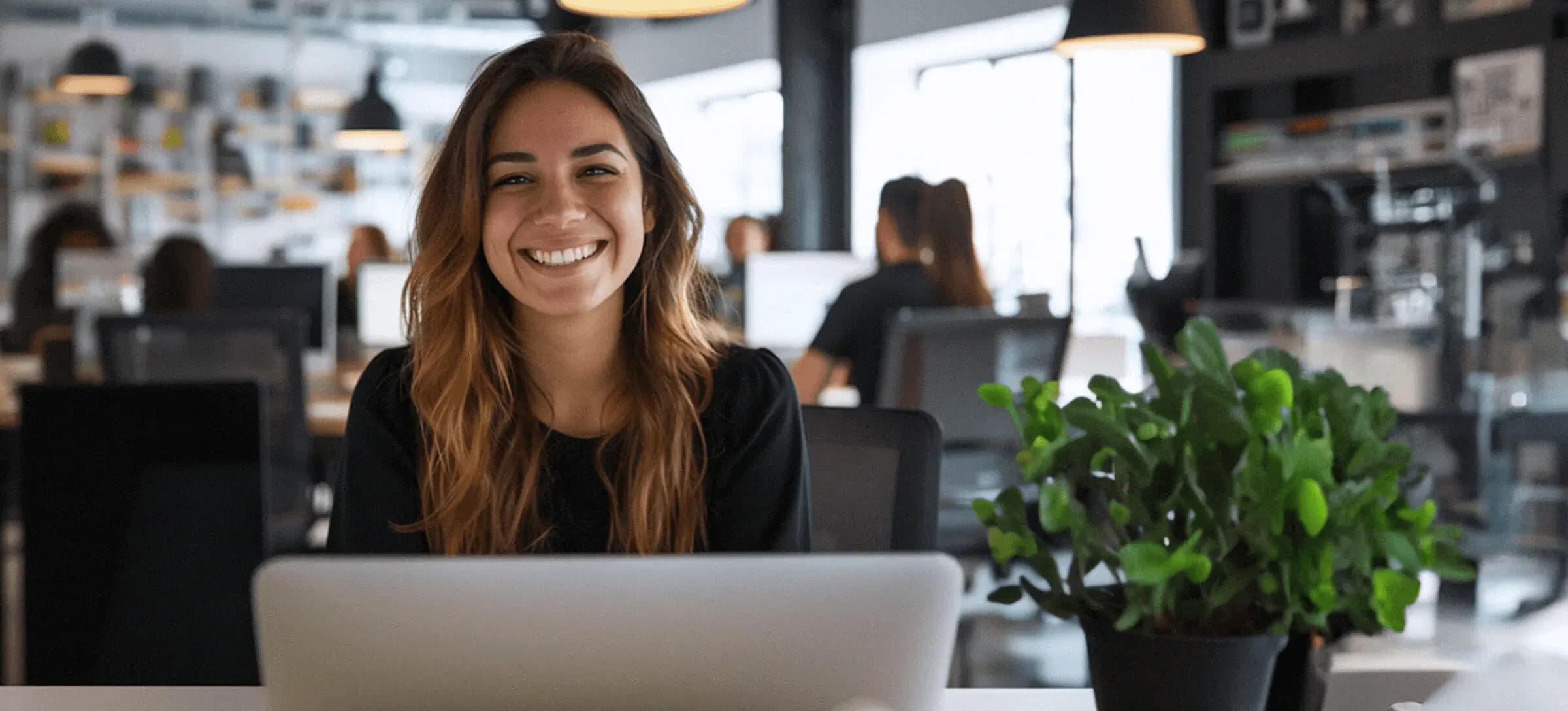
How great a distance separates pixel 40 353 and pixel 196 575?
2794mm

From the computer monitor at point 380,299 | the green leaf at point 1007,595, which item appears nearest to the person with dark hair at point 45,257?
the computer monitor at point 380,299

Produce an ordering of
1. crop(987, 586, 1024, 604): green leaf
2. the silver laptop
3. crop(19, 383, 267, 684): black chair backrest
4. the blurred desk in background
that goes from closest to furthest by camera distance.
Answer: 1. the silver laptop
2. crop(987, 586, 1024, 604): green leaf
3. crop(19, 383, 267, 684): black chair backrest
4. the blurred desk in background

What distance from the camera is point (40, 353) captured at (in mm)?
4715

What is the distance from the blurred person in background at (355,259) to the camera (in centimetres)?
601

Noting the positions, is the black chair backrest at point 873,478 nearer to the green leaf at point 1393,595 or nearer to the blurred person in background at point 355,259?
the green leaf at point 1393,595

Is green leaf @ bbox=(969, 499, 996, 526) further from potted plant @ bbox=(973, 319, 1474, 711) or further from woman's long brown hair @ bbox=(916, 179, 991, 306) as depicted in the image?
woman's long brown hair @ bbox=(916, 179, 991, 306)

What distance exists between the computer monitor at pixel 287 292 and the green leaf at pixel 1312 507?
15.3 ft

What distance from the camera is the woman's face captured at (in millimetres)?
1444

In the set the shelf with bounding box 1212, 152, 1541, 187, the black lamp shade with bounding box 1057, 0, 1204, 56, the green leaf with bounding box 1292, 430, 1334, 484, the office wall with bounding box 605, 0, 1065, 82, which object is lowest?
the green leaf with bounding box 1292, 430, 1334, 484

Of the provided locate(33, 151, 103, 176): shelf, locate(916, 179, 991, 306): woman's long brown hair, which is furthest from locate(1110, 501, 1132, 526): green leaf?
locate(33, 151, 103, 176): shelf

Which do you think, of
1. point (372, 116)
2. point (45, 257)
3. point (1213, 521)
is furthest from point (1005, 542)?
point (372, 116)

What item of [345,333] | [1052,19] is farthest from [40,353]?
[1052,19]

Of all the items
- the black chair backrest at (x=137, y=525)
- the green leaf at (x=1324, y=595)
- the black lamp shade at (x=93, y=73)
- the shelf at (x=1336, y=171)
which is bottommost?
the black chair backrest at (x=137, y=525)

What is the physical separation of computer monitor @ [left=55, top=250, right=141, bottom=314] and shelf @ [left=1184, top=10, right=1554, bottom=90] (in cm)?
480
